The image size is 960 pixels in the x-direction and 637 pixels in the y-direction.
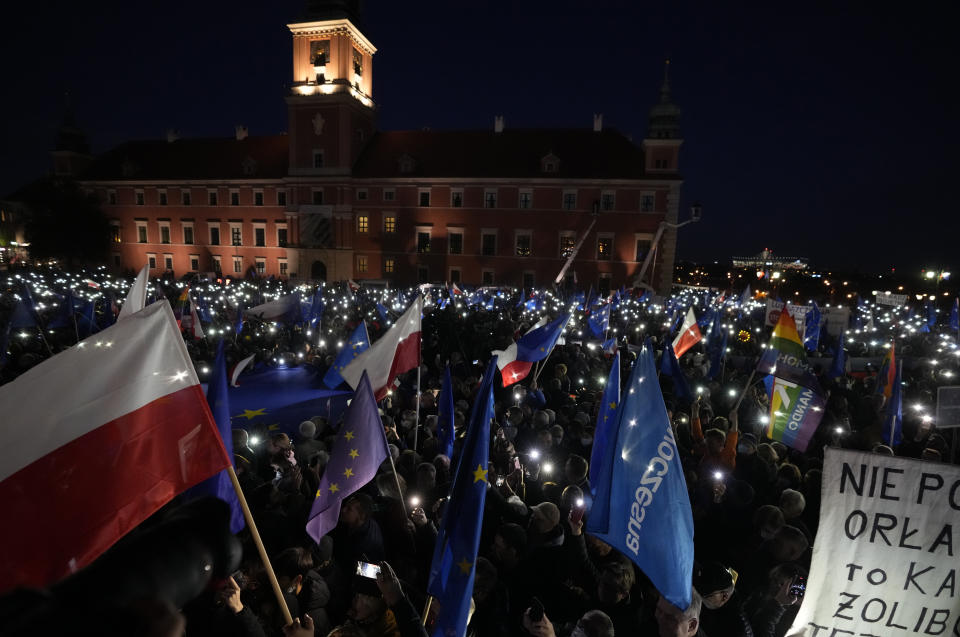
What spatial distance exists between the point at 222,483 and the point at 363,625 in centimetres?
182

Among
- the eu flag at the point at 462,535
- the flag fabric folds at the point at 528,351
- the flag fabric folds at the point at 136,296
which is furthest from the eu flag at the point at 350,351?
the eu flag at the point at 462,535

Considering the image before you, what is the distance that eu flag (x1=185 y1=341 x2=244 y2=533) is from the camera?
3965mm

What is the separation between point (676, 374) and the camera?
8.52 meters

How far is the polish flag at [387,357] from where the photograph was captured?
645 cm

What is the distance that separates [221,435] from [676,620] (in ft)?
11.8

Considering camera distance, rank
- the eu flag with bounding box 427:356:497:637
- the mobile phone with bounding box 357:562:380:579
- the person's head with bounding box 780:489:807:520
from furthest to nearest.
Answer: the person's head with bounding box 780:489:807:520
the eu flag with bounding box 427:356:497:637
the mobile phone with bounding box 357:562:380:579

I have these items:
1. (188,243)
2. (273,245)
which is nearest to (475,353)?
(273,245)

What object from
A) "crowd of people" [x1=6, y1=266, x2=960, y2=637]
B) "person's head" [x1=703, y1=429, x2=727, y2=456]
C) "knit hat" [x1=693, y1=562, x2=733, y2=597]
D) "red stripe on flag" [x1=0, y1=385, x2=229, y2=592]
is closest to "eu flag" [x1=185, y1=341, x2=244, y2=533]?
"crowd of people" [x1=6, y1=266, x2=960, y2=637]

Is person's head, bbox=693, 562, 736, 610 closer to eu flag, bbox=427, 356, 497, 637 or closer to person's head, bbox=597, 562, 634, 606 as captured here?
person's head, bbox=597, 562, 634, 606

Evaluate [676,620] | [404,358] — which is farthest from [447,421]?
[676,620]

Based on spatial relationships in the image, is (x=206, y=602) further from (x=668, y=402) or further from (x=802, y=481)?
(x=668, y=402)

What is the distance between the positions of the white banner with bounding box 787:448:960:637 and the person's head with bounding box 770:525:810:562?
978mm

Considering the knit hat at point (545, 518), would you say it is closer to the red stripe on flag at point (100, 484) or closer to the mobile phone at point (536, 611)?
the mobile phone at point (536, 611)

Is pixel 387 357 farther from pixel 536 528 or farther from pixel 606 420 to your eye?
pixel 536 528
